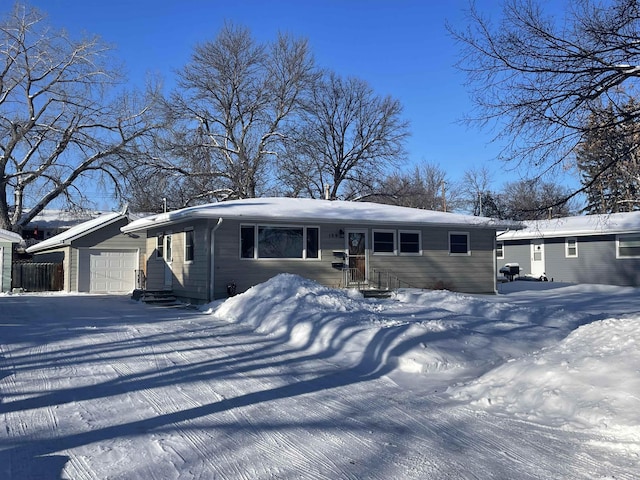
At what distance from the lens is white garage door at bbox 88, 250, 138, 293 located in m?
27.2

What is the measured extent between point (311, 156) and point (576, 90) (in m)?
31.6

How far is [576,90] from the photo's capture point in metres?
8.04

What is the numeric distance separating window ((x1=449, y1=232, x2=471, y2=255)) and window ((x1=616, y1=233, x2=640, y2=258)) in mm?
9473

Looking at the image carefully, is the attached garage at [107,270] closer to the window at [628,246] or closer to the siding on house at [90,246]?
the siding on house at [90,246]

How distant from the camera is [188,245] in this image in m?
18.6

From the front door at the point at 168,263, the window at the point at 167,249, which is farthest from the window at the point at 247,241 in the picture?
the window at the point at 167,249

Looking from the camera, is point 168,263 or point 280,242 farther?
point 168,263

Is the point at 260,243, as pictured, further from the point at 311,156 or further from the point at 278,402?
the point at 311,156

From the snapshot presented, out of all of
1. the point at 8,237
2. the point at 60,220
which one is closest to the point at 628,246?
the point at 8,237

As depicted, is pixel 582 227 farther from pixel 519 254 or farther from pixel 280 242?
pixel 280 242

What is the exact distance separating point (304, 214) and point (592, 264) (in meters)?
16.3

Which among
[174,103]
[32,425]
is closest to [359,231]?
[32,425]

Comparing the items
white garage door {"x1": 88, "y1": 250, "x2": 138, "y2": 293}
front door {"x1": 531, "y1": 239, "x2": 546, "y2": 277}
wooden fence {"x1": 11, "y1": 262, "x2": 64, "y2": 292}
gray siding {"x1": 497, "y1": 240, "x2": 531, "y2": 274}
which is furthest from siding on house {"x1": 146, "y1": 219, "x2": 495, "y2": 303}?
gray siding {"x1": 497, "y1": 240, "x2": 531, "y2": 274}

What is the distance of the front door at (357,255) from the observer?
62.1 ft
